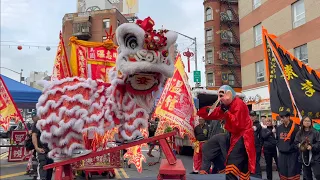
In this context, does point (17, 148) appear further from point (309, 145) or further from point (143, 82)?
point (309, 145)

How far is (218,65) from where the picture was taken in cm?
3106

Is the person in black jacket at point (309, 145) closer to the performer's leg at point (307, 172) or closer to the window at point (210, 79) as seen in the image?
the performer's leg at point (307, 172)

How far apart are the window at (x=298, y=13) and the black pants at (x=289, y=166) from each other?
11.1m

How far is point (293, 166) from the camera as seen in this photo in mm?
5629

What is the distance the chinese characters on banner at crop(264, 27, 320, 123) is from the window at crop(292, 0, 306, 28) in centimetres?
986

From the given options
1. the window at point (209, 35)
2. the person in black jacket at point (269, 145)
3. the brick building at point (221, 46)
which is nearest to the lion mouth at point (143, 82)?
the person in black jacket at point (269, 145)

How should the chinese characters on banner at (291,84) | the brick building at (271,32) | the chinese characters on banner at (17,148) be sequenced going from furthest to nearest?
the brick building at (271,32) → the chinese characters on banner at (17,148) → the chinese characters on banner at (291,84)

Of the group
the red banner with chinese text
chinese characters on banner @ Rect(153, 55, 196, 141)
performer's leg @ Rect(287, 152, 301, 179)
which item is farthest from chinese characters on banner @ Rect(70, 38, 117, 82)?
performer's leg @ Rect(287, 152, 301, 179)

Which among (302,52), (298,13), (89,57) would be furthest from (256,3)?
(89,57)

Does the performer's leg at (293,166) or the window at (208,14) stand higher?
the window at (208,14)

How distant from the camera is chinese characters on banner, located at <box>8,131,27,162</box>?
9859 mm

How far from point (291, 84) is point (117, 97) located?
3719 mm

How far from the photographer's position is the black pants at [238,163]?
394cm

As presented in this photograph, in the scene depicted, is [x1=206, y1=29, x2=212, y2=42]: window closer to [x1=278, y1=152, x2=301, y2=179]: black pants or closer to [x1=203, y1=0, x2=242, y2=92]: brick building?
[x1=203, y1=0, x2=242, y2=92]: brick building
